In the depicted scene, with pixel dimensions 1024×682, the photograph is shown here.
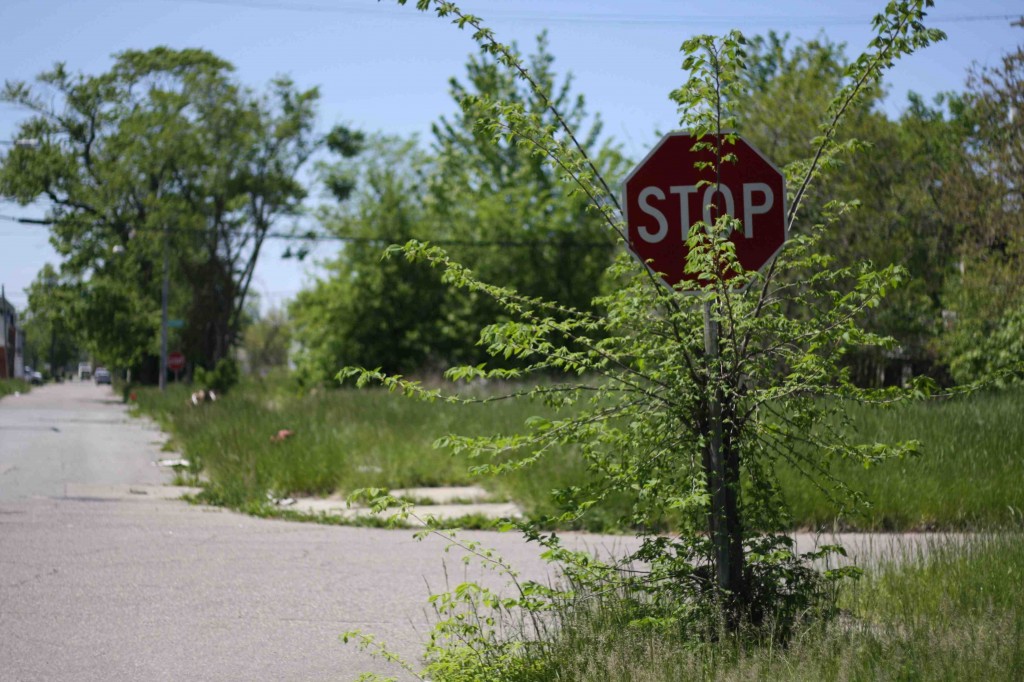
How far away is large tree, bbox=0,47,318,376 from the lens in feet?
185

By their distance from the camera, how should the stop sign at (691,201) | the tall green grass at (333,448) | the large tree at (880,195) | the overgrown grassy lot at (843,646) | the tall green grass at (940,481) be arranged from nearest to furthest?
the overgrown grassy lot at (843,646) → the stop sign at (691,201) → the tall green grass at (940,481) → the tall green grass at (333,448) → the large tree at (880,195)

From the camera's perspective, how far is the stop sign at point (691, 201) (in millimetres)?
5898

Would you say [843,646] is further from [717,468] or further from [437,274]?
[437,274]

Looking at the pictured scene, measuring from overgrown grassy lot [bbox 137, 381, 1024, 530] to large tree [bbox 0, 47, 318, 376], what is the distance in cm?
3500

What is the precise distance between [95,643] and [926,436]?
8.50m

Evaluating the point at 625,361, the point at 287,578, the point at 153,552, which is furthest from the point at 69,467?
the point at 625,361

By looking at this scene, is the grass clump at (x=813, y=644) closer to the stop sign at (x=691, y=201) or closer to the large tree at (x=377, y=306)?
the stop sign at (x=691, y=201)

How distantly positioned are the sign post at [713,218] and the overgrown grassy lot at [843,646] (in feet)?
1.58

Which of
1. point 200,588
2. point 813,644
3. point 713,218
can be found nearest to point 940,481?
point 713,218

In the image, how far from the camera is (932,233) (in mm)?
24891

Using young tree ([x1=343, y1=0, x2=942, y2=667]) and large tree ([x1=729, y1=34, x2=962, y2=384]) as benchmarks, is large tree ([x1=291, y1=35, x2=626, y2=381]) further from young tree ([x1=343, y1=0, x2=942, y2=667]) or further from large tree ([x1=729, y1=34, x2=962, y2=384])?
young tree ([x1=343, y1=0, x2=942, y2=667])

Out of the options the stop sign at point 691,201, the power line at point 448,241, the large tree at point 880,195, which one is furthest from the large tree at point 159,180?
the stop sign at point 691,201

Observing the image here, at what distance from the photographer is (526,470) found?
12180 mm

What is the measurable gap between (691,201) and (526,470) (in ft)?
21.2
